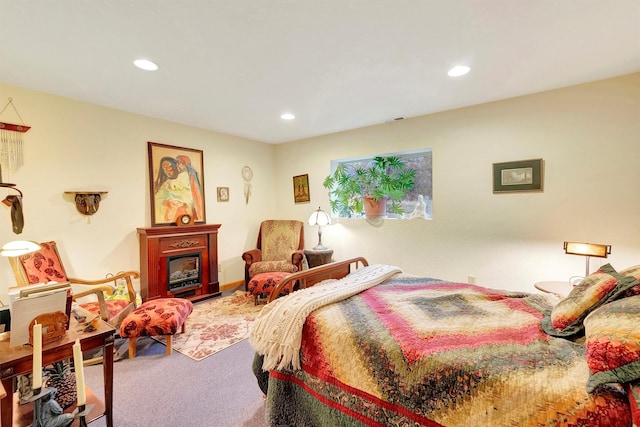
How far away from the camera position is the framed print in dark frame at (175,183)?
375 centimetres

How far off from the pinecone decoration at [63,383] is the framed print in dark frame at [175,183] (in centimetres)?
222

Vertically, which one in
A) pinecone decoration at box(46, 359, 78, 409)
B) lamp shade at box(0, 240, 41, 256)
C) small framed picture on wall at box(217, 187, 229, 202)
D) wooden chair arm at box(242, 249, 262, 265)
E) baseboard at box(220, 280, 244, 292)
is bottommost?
baseboard at box(220, 280, 244, 292)

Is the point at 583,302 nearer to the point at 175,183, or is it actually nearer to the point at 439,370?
the point at 439,370

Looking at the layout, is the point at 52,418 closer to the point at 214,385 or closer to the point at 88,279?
the point at 214,385

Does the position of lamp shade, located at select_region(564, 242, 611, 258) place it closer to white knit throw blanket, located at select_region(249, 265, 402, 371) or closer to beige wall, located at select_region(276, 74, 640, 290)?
beige wall, located at select_region(276, 74, 640, 290)

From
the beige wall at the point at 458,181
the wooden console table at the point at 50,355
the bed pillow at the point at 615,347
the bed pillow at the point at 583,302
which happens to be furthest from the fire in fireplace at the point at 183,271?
the bed pillow at the point at 615,347

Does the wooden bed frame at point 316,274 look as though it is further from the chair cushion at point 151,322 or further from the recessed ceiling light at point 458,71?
the recessed ceiling light at point 458,71

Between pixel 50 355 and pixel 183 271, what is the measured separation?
8.51 feet

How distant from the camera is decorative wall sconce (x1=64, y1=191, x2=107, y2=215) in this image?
10.2ft

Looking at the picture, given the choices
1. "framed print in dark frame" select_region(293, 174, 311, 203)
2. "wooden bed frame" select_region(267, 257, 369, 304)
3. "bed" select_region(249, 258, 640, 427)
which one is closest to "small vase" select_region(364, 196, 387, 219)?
"framed print in dark frame" select_region(293, 174, 311, 203)

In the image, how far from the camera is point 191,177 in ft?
13.6

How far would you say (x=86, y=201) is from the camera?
10.3ft

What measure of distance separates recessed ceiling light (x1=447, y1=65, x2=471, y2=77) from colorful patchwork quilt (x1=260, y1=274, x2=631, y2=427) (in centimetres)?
191

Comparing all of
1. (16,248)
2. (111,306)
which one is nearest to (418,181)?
(111,306)
